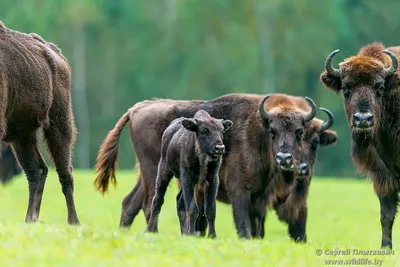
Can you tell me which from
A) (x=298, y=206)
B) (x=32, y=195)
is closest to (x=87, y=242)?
(x=32, y=195)

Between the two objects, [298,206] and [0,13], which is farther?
[0,13]

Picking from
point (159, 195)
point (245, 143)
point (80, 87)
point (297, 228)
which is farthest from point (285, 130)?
point (80, 87)

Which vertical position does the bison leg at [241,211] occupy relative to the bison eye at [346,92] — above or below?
below

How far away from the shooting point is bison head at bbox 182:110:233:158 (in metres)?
11.3

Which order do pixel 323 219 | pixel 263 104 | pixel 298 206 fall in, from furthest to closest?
pixel 323 219 < pixel 298 206 < pixel 263 104

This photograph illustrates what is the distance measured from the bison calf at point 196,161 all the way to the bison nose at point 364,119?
5.26ft

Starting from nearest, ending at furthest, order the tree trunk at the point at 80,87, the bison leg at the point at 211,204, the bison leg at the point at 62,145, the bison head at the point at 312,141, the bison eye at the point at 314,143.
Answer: the bison leg at the point at 211,204 < the bison leg at the point at 62,145 < the bison head at the point at 312,141 < the bison eye at the point at 314,143 < the tree trunk at the point at 80,87

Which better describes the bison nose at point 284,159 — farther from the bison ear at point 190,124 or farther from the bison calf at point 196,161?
the bison ear at point 190,124

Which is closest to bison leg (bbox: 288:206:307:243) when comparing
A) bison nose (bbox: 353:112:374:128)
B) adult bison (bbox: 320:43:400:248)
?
adult bison (bbox: 320:43:400:248)

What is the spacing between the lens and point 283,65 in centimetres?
5181

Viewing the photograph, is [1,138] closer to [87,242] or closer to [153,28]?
[87,242]

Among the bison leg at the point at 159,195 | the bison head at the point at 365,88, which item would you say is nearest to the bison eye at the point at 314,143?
the bison head at the point at 365,88

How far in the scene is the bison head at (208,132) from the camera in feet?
37.1

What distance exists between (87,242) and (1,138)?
2.96m
